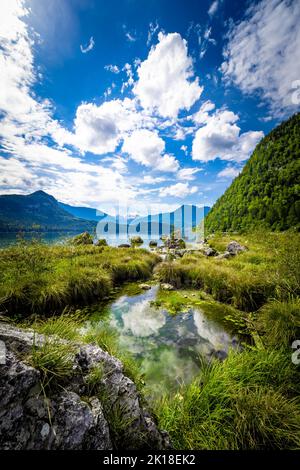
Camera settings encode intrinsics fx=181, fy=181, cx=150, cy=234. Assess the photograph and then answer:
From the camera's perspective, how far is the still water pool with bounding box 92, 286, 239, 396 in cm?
481

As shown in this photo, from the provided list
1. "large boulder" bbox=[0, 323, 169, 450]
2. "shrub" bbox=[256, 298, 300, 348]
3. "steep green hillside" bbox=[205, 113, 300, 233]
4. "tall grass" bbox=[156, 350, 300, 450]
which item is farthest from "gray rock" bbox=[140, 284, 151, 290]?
"steep green hillside" bbox=[205, 113, 300, 233]

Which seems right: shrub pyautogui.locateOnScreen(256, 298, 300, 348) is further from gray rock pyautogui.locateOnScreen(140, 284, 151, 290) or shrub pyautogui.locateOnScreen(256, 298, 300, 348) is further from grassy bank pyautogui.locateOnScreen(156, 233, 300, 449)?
gray rock pyautogui.locateOnScreen(140, 284, 151, 290)

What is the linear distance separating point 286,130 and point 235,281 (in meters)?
67.6

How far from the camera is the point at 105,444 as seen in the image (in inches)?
77.0

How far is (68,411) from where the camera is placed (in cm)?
194

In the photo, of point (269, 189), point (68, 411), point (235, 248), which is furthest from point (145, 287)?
point (269, 189)

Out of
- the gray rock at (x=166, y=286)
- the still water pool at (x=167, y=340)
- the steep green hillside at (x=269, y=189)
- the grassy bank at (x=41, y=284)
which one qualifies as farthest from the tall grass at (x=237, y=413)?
the steep green hillside at (x=269, y=189)

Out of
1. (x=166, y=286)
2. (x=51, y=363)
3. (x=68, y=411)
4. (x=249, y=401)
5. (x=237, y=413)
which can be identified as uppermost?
(x=51, y=363)

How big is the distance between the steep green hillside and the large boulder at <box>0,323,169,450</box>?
→ 39308 millimetres

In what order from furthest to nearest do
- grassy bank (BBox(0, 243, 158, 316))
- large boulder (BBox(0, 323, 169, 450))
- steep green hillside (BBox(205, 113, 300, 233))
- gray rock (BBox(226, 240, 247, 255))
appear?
1. steep green hillside (BBox(205, 113, 300, 233))
2. gray rock (BBox(226, 240, 247, 255))
3. grassy bank (BBox(0, 243, 158, 316))
4. large boulder (BBox(0, 323, 169, 450))

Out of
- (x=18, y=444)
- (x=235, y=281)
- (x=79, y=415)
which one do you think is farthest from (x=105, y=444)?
(x=235, y=281)

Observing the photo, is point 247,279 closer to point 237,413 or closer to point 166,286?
point 166,286

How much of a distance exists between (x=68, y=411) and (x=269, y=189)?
5351 centimetres

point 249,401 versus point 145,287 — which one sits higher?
point 249,401
